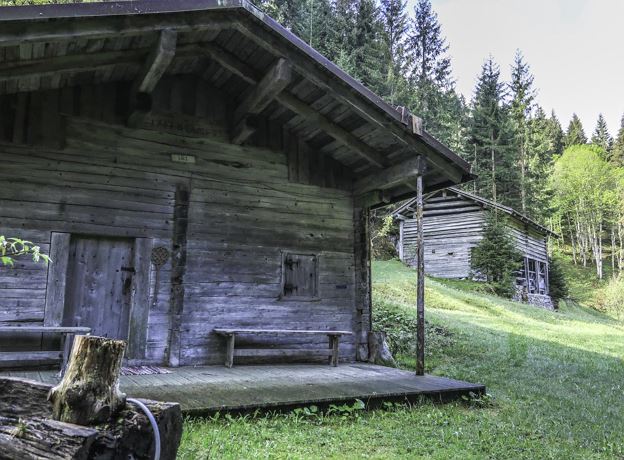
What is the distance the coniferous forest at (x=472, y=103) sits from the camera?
35094mm

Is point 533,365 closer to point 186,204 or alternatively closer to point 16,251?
point 186,204

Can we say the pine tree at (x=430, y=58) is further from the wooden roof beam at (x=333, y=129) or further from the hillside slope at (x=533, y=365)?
the wooden roof beam at (x=333, y=129)

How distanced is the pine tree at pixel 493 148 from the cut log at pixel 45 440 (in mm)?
34681

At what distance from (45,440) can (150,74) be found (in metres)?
5.59

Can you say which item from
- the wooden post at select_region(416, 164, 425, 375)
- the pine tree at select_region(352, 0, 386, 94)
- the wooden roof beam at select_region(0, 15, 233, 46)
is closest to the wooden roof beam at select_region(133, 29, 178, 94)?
the wooden roof beam at select_region(0, 15, 233, 46)

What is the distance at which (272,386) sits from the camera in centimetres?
622

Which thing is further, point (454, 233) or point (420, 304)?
point (454, 233)

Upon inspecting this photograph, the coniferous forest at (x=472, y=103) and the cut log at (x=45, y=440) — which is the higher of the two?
the coniferous forest at (x=472, y=103)

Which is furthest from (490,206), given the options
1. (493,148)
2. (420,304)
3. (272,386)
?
(272,386)

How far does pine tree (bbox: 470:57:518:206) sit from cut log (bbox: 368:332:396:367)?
27473 millimetres

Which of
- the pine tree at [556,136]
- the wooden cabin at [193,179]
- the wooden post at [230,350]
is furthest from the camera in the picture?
the pine tree at [556,136]

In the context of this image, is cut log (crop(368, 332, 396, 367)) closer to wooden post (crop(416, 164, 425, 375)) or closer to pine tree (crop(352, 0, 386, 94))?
wooden post (crop(416, 164, 425, 375))

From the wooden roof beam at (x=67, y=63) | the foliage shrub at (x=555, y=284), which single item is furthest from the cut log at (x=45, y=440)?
the foliage shrub at (x=555, y=284)

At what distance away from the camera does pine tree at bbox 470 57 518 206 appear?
34.7 m
